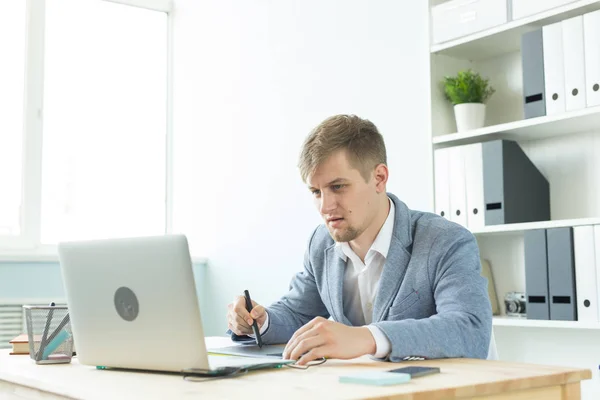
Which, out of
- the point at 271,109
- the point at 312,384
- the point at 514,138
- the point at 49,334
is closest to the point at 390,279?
the point at 312,384

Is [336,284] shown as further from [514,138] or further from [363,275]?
[514,138]

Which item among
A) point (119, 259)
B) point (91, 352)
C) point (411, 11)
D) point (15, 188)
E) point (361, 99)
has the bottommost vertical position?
point (91, 352)

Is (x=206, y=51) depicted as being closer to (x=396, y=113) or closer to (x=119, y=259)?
(x=396, y=113)

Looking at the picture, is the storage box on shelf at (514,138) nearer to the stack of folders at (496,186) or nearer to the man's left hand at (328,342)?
the stack of folders at (496,186)

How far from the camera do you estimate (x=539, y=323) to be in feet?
7.88

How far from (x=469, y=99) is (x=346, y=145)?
1.10 meters

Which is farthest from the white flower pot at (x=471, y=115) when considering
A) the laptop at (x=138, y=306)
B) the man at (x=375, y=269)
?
the laptop at (x=138, y=306)

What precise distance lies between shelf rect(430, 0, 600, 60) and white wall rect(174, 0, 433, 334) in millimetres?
159

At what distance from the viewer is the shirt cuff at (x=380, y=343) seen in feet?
4.69

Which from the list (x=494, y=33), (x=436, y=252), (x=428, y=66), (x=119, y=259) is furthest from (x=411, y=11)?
(x=119, y=259)

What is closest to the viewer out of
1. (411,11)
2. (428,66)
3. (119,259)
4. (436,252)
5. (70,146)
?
(119,259)

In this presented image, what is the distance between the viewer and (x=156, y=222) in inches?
182

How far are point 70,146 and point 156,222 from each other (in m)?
0.68

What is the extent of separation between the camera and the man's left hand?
1.39 metres
